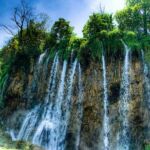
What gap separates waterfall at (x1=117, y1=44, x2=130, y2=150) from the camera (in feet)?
71.6

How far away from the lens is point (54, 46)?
29703 millimetres

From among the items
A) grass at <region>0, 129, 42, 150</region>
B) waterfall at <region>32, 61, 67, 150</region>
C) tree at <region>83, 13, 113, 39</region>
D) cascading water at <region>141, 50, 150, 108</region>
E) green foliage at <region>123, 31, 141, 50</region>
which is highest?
tree at <region>83, 13, 113, 39</region>

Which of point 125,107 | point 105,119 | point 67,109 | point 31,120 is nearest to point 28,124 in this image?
point 31,120

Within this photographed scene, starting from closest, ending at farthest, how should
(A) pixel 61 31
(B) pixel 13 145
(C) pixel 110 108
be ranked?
(B) pixel 13 145 → (C) pixel 110 108 → (A) pixel 61 31

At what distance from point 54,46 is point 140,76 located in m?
9.45

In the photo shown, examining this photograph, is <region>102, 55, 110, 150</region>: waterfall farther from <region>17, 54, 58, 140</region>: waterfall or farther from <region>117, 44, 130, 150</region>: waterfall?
<region>17, 54, 58, 140</region>: waterfall

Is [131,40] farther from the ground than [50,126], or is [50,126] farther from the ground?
[131,40]

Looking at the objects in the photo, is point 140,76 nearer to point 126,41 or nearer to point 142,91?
point 142,91

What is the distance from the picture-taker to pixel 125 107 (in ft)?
74.9

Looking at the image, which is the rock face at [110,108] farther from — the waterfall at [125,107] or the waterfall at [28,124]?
the waterfall at [28,124]

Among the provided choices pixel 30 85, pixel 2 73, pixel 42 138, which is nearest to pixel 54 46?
pixel 30 85

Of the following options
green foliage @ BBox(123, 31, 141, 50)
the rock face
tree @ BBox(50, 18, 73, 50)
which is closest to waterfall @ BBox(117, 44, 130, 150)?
the rock face

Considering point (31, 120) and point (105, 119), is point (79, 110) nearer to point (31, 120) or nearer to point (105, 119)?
point (105, 119)

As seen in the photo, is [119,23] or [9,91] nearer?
[9,91]
